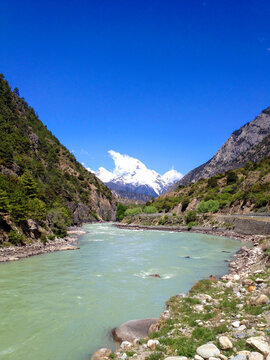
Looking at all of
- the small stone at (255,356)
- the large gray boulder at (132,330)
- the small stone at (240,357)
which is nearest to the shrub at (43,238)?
the large gray boulder at (132,330)

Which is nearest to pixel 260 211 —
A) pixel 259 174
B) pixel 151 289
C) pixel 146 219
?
pixel 259 174

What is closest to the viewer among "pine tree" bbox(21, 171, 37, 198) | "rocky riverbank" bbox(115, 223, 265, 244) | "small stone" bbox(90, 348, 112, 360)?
"small stone" bbox(90, 348, 112, 360)

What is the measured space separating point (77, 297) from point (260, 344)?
38.0ft

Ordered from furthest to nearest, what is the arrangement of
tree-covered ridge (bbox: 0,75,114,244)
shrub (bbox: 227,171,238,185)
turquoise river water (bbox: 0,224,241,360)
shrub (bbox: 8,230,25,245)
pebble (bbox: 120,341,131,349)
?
shrub (bbox: 227,171,238,185), tree-covered ridge (bbox: 0,75,114,244), shrub (bbox: 8,230,25,245), turquoise river water (bbox: 0,224,241,360), pebble (bbox: 120,341,131,349)

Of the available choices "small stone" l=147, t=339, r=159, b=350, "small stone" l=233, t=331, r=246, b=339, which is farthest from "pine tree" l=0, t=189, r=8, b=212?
"small stone" l=233, t=331, r=246, b=339

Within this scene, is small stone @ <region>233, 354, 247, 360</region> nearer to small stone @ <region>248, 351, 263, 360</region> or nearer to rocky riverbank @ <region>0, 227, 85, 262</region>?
small stone @ <region>248, 351, 263, 360</region>

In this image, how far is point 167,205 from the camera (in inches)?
4176

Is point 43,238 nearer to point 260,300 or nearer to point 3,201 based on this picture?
point 3,201

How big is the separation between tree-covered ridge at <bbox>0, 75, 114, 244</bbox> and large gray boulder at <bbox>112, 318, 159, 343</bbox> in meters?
23.3

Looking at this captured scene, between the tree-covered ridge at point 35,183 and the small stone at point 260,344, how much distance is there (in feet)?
95.9

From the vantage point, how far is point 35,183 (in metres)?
44.4

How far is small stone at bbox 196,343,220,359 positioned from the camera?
6.83 metres

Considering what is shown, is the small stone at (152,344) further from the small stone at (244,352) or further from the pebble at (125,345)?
the small stone at (244,352)

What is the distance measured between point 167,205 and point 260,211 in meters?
48.1
